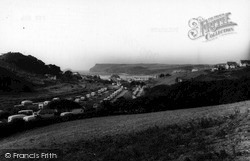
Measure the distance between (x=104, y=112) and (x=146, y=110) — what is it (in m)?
5.66

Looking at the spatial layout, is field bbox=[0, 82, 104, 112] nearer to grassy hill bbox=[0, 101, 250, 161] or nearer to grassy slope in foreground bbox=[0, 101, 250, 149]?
grassy slope in foreground bbox=[0, 101, 250, 149]

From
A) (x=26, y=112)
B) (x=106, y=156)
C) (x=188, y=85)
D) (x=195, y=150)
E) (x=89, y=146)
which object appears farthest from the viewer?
(x=188, y=85)

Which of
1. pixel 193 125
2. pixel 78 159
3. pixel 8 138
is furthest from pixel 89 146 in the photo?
pixel 8 138

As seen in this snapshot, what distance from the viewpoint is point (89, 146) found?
56.1ft

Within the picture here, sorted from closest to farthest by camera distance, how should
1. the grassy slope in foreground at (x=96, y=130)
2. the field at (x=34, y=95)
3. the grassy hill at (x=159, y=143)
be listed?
the grassy hill at (x=159, y=143) < the grassy slope in foreground at (x=96, y=130) < the field at (x=34, y=95)

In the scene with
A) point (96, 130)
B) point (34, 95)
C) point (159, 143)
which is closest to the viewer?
point (159, 143)

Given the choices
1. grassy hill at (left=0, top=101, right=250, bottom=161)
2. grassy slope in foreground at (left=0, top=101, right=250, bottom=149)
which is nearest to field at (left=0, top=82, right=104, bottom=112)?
grassy slope in foreground at (left=0, top=101, right=250, bottom=149)

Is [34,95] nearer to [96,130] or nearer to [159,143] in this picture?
[96,130]

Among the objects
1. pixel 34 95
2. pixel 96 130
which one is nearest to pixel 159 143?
pixel 96 130

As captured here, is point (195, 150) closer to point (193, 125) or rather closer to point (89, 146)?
point (193, 125)

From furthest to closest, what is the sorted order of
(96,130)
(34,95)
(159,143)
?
(34,95)
(96,130)
(159,143)

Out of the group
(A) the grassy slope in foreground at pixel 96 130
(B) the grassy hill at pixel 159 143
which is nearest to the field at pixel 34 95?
(A) the grassy slope in foreground at pixel 96 130

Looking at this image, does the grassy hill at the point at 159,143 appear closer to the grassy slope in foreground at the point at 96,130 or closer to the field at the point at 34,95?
the grassy slope in foreground at the point at 96,130

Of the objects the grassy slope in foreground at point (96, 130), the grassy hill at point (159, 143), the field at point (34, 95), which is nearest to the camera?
the grassy hill at point (159, 143)
